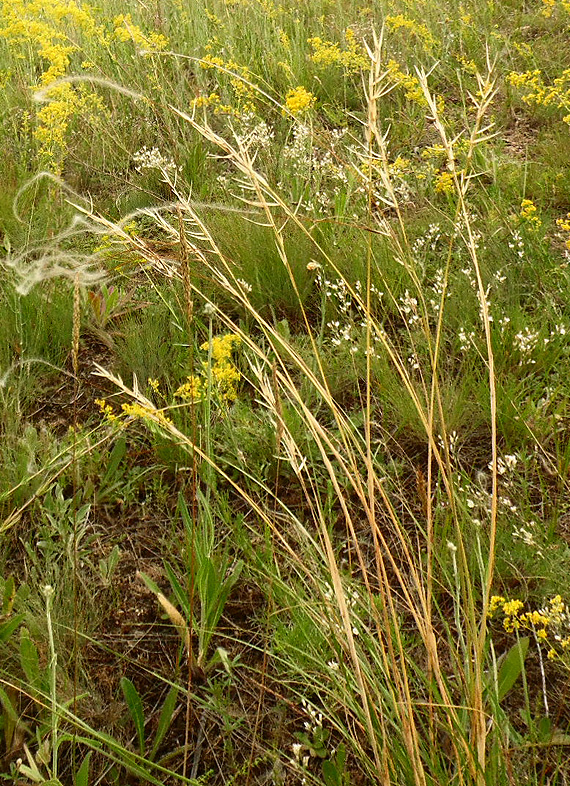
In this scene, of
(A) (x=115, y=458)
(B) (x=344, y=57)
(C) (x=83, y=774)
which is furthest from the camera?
(B) (x=344, y=57)

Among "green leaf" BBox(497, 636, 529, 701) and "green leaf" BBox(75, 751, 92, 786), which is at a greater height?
"green leaf" BBox(75, 751, 92, 786)

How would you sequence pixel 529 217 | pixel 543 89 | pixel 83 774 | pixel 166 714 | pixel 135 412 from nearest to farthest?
1. pixel 83 774
2. pixel 166 714
3. pixel 135 412
4. pixel 529 217
5. pixel 543 89

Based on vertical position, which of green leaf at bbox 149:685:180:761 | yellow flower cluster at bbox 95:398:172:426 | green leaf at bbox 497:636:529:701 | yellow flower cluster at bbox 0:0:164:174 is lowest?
green leaf at bbox 497:636:529:701

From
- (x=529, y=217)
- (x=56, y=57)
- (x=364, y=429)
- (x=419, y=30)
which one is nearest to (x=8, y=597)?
(x=364, y=429)

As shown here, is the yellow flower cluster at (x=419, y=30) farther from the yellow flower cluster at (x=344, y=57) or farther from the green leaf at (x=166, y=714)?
the green leaf at (x=166, y=714)

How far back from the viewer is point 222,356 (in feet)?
6.45

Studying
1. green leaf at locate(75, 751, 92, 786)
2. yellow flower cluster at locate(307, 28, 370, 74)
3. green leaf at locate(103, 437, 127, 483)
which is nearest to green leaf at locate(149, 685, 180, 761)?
green leaf at locate(75, 751, 92, 786)

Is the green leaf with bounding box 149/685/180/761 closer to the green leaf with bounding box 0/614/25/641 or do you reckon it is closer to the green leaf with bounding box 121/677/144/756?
the green leaf with bounding box 121/677/144/756

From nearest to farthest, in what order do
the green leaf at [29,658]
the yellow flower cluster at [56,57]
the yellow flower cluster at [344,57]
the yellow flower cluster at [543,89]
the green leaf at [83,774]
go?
1. the green leaf at [83,774]
2. the green leaf at [29,658]
3. the yellow flower cluster at [543,89]
4. the yellow flower cluster at [56,57]
5. the yellow flower cluster at [344,57]

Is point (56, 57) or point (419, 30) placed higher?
point (56, 57)

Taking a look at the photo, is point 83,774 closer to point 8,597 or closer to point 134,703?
point 134,703

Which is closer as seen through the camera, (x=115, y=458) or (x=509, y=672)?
(x=509, y=672)

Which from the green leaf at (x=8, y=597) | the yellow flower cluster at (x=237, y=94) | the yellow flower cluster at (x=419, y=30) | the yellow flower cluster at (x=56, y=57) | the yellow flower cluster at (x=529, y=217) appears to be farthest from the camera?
the yellow flower cluster at (x=419, y=30)

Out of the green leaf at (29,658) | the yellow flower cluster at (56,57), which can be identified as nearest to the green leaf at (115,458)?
the green leaf at (29,658)
